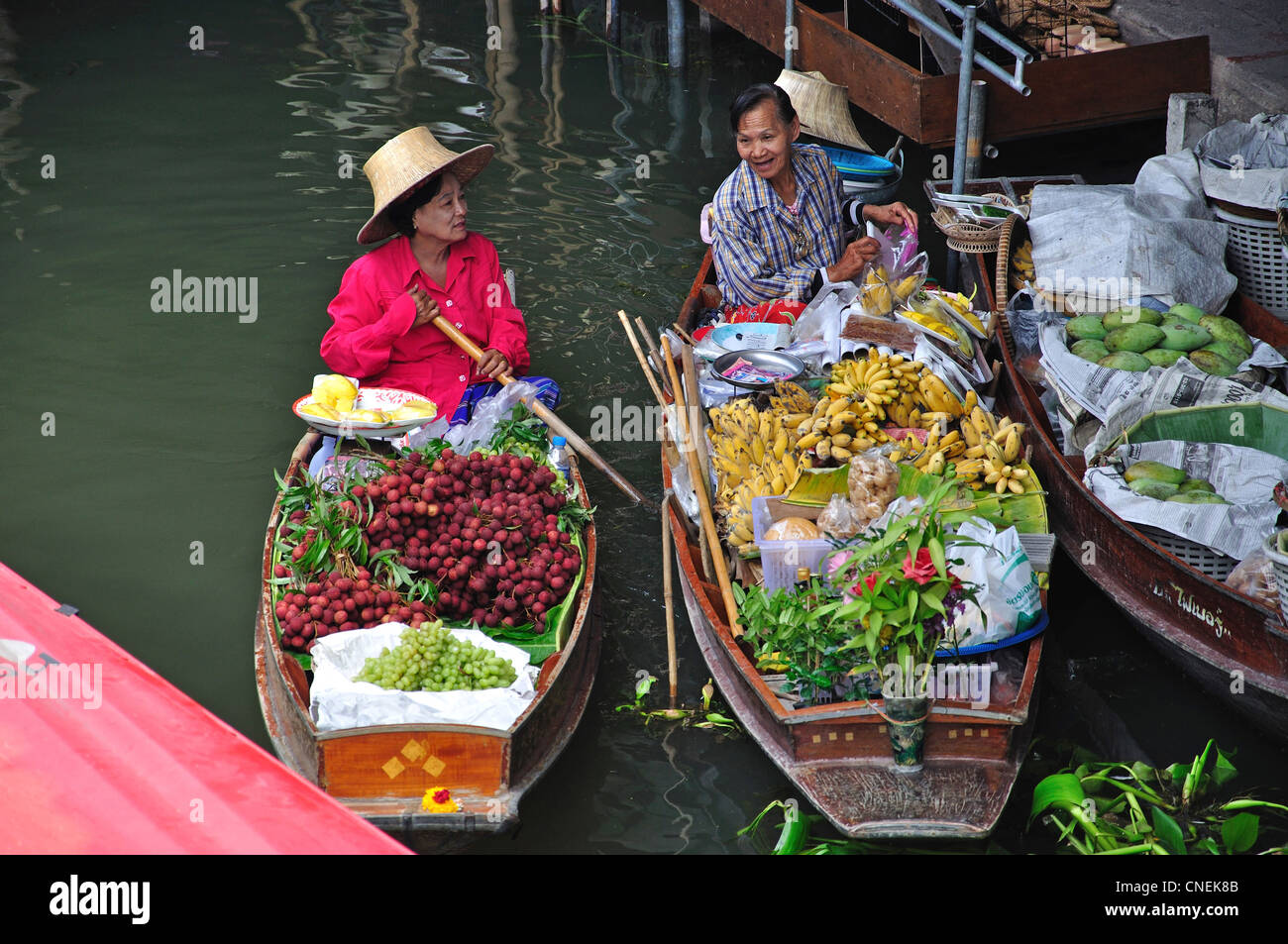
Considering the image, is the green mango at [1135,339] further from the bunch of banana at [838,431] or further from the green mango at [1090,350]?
the bunch of banana at [838,431]

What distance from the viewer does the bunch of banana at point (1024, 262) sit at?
552cm

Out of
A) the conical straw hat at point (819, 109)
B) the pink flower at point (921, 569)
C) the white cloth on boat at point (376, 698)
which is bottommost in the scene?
the white cloth on boat at point (376, 698)

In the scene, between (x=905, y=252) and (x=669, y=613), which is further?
(x=905, y=252)

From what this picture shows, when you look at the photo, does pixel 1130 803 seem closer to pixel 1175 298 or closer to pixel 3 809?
pixel 1175 298

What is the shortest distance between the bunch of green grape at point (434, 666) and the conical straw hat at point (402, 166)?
1.83 m

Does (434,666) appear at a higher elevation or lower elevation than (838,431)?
lower

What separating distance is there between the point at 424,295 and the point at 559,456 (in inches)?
35.9

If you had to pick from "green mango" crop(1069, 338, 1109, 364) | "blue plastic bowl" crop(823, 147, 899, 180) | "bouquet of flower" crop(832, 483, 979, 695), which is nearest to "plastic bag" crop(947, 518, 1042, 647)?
"bouquet of flower" crop(832, 483, 979, 695)

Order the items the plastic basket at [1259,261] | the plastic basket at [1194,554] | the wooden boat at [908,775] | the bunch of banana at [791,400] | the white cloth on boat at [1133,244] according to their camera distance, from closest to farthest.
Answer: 1. the wooden boat at [908,775]
2. the plastic basket at [1194,554]
3. the bunch of banana at [791,400]
4. the white cloth on boat at [1133,244]
5. the plastic basket at [1259,261]

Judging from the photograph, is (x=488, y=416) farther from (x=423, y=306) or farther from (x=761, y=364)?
(x=761, y=364)

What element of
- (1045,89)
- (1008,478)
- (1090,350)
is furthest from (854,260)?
(1045,89)

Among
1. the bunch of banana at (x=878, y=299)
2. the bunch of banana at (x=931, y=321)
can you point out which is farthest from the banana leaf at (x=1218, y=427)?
the bunch of banana at (x=878, y=299)

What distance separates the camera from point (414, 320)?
4789 millimetres
